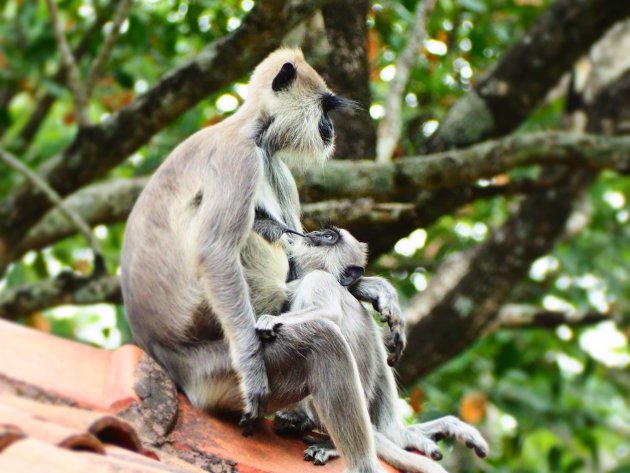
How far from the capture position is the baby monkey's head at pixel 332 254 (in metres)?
3.94

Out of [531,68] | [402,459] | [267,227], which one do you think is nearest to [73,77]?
[267,227]

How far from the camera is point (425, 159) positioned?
5445 mm

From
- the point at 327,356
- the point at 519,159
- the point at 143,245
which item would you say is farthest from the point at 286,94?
the point at 519,159

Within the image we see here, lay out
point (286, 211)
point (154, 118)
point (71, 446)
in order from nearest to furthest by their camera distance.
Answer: point (71, 446) < point (286, 211) < point (154, 118)

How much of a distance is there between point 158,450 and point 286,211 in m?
1.29

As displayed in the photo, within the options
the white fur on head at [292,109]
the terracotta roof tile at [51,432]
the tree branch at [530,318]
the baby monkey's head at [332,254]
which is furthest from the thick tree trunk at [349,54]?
the terracotta roof tile at [51,432]

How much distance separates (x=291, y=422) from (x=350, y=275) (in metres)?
0.61

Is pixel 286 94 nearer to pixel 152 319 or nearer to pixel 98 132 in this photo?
pixel 152 319

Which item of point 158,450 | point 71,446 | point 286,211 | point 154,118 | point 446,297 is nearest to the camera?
point 71,446

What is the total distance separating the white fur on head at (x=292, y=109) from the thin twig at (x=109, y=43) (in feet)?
5.68

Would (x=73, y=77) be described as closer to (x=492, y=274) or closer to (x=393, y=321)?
(x=492, y=274)

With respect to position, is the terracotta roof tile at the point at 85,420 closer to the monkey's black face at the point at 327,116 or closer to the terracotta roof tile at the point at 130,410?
the terracotta roof tile at the point at 130,410

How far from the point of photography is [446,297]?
6977 mm

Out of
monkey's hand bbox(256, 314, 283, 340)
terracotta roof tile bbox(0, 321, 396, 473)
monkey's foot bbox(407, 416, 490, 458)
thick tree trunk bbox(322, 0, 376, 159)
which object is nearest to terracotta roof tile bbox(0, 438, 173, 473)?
terracotta roof tile bbox(0, 321, 396, 473)
